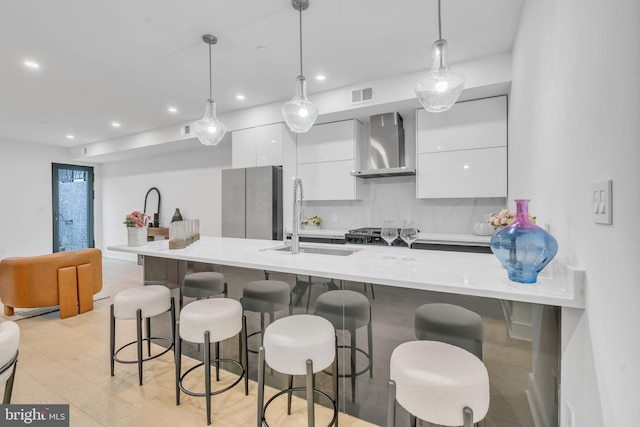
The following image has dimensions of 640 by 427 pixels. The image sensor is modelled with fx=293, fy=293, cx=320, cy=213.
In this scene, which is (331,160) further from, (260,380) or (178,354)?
(260,380)

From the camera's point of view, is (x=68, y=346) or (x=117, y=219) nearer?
(x=68, y=346)

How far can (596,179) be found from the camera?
0.98 m

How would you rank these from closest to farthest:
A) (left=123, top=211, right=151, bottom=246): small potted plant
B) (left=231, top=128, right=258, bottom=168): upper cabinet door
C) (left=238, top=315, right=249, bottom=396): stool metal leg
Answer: (left=238, top=315, right=249, bottom=396): stool metal leg < (left=123, top=211, right=151, bottom=246): small potted plant < (left=231, top=128, right=258, bottom=168): upper cabinet door

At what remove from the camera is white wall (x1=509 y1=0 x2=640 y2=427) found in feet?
2.47

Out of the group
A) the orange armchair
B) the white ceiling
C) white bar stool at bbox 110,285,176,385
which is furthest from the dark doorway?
white bar stool at bbox 110,285,176,385

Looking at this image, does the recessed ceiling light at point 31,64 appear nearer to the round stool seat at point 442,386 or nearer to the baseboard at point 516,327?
the round stool seat at point 442,386

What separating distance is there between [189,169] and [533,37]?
5701mm

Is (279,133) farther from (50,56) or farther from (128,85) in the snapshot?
(50,56)

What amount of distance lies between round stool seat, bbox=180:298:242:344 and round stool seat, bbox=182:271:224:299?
46cm

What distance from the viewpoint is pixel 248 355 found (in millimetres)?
2090

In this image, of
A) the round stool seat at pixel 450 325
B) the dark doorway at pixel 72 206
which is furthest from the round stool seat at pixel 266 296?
the dark doorway at pixel 72 206

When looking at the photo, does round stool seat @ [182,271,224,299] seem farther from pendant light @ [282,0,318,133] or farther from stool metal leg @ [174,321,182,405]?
pendant light @ [282,0,318,133]

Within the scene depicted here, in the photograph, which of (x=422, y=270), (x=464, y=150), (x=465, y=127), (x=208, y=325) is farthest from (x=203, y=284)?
(x=465, y=127)

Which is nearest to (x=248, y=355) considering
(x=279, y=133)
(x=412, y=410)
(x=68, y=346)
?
(x=412, y=410)
